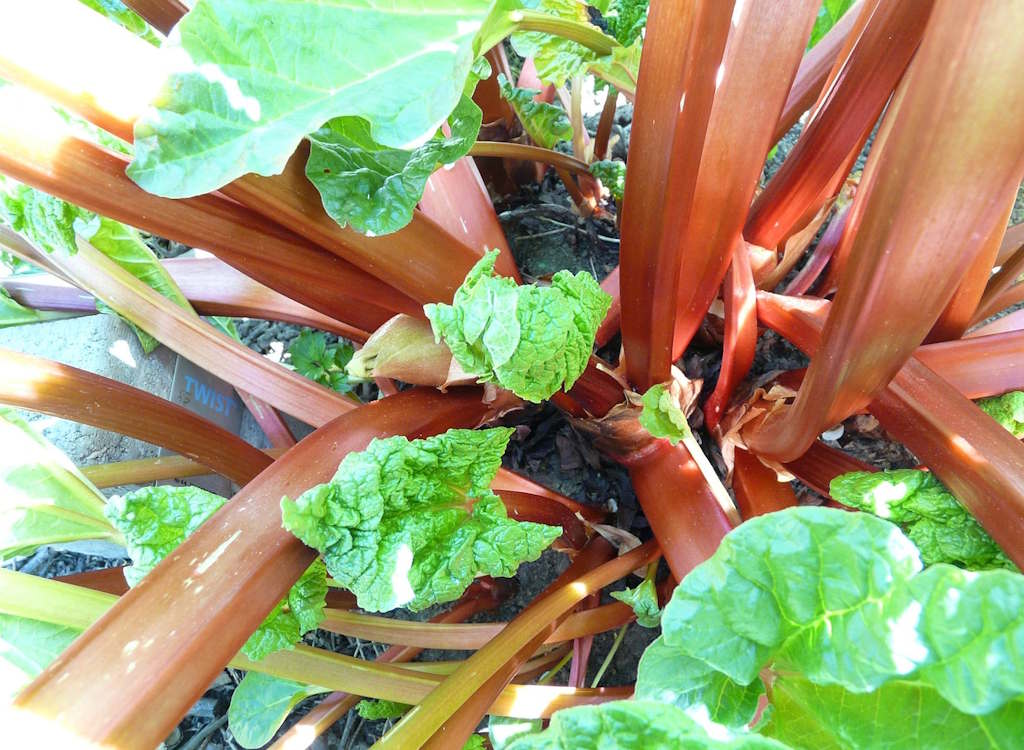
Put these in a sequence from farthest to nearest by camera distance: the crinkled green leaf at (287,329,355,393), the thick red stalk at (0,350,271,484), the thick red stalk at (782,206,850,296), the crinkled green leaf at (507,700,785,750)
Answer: the crinkled green leaf at (287,329,355,393), the thick red stalk at (782,206,850,296), the thick red stalk at (0,350,271,484), the crinkled green leaf at (507,700,785,750)

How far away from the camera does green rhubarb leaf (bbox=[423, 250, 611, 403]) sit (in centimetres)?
75

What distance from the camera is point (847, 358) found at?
711 millimetres

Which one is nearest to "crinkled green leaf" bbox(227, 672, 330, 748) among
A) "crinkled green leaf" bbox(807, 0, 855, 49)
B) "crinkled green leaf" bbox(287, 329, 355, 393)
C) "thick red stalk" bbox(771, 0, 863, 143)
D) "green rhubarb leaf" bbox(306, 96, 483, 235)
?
"crinkled green leaf" bbox(287, 329, 355, 393)

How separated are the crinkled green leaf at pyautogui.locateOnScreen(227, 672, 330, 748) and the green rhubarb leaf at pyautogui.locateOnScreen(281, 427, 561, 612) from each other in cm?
37

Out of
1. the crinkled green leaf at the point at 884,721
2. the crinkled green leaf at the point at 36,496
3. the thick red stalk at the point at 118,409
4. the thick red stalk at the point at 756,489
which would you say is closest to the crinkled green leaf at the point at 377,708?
the thick red stalk at the point at 118,409

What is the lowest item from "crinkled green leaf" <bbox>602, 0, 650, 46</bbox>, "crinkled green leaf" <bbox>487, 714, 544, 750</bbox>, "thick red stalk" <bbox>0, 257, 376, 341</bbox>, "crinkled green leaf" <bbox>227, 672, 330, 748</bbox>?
"crinkled green leaf" <bbox>487, 714, 544, 750</bbox>

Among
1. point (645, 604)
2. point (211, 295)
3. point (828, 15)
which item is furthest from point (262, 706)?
point (828, 15)

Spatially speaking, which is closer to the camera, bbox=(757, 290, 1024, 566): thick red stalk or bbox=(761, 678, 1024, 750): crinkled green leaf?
bbox=(761, 678, 1024, 750): crinkled green leaf

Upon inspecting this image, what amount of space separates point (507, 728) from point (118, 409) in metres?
0.69

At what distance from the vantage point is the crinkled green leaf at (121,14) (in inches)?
43.1

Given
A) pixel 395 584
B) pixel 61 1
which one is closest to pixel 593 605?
pixel 395 584

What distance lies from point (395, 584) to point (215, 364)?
2.12 ft

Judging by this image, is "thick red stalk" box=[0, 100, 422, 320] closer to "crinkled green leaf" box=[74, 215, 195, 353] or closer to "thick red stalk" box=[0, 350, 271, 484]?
"thick red stalk" box=[0, 350, 271, 484]

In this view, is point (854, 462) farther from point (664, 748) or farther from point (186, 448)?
point (186, 448)
